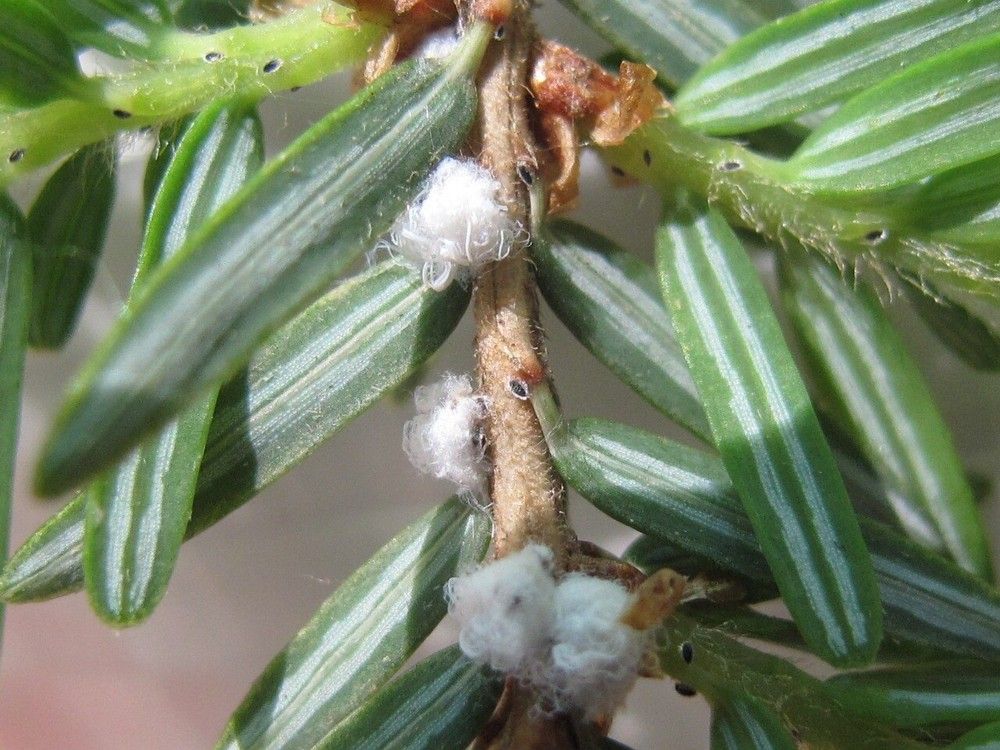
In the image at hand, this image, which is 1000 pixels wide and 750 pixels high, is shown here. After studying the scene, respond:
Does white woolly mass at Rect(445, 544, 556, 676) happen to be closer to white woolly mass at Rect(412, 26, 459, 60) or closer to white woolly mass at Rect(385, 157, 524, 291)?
white woolly mass at Rect(385, 157, 524, 291)

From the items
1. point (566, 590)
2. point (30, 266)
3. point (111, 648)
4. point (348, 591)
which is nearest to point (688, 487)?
point (566, 590)

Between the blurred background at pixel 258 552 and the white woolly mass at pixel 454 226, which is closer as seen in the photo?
the white woolly mass at pixel 454 226

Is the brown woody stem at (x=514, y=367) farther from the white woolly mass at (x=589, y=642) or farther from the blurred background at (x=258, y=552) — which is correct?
the blurred background at (x=258, y=552)

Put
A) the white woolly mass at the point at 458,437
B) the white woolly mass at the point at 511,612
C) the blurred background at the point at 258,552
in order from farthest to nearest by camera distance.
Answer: the blurred background at the point at 258,552
the white woolly mass at the point at 458,437
the white woolly mass at the point at 511,612

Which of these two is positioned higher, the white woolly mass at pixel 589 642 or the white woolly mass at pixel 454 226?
the white woolly mass at pixel 454 226

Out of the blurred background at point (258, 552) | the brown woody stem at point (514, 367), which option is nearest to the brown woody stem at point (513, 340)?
the brown woody stem at point (514, 367)

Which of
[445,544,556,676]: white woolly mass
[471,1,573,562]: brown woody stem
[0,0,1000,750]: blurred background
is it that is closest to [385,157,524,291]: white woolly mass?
[471,1,573,562]: brown woody stem

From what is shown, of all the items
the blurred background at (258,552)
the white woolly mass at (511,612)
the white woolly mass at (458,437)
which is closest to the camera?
the white woolly mass at (511,612)
